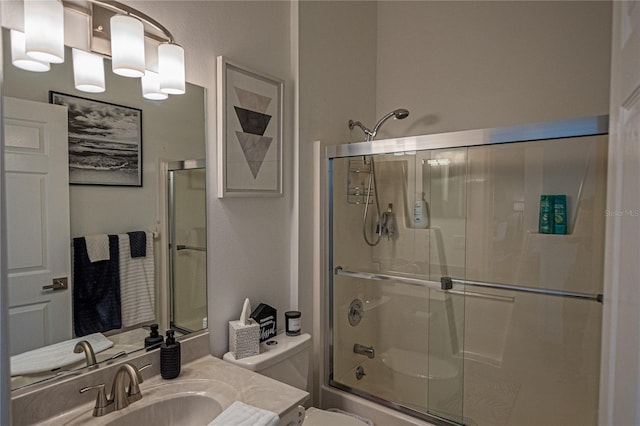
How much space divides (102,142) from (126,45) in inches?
12.5

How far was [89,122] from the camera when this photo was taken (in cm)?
118

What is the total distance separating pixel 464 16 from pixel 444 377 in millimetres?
2222

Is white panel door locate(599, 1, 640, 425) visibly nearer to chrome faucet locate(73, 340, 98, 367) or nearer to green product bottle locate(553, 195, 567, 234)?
green product bottle locate(553, 195, 567, 234)

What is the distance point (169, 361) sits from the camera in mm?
1335

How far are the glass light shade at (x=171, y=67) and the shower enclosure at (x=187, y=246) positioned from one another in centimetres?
28

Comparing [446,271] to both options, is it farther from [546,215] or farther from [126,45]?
[126,45]

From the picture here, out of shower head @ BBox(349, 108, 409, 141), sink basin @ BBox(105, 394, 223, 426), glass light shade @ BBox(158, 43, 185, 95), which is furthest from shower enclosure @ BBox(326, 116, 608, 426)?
sink basin @ BBox(105, 394, 223, 426)

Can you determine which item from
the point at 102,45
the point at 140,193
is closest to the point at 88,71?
the point at 102,45

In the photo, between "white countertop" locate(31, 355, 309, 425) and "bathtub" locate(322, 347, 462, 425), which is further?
"bathtub" locate(322, 347, 462, 425)

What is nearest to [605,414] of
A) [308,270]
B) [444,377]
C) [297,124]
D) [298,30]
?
[444,377]

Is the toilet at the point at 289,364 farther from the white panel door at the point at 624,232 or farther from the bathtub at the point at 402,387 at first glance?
the white panel door at the point at 624,232

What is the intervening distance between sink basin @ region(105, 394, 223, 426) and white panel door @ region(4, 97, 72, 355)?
0.35 metres

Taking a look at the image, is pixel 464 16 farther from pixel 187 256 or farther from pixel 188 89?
pixel 187 256

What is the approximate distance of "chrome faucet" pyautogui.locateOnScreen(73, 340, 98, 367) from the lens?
1.17 m
